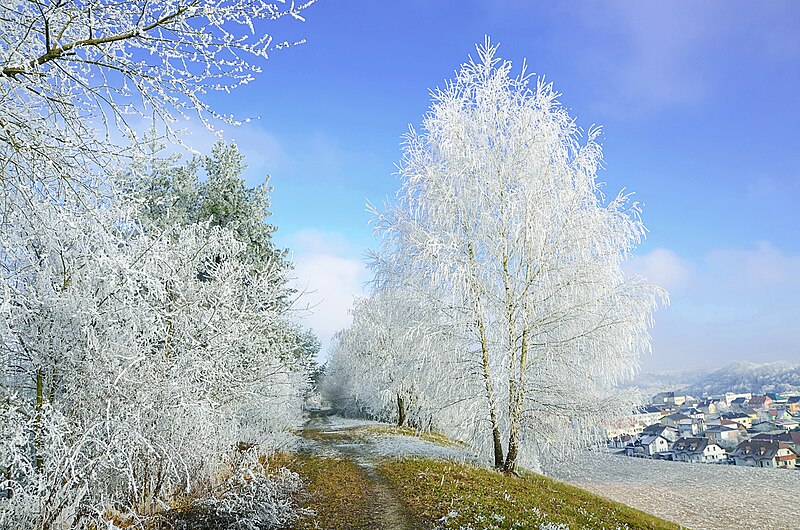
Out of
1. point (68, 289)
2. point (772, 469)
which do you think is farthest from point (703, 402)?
point (68, 289)

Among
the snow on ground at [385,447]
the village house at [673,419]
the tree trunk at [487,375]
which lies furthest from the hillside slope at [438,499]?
the village house at [673,419]

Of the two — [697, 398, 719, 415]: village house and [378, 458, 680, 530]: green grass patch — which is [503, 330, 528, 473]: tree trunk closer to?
[378, 458, 680, 530]: green grass patch

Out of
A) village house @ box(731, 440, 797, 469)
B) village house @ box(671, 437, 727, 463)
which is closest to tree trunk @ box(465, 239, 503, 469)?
village house @ box(731, 440, 797, 469)

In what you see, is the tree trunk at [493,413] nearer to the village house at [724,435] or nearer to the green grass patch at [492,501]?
the green grass patch at [492,501]

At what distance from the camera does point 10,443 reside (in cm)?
526

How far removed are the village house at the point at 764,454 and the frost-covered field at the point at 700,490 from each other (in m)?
3.63

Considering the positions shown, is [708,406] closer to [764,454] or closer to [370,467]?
[764,454]

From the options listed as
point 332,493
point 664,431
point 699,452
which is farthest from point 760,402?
point 332,493

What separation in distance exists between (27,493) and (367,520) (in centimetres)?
502

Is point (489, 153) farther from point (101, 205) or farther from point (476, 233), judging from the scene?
point (101, 205)

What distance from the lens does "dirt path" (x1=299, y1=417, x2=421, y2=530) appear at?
830 centimetres

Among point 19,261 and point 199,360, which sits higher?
point 19,261

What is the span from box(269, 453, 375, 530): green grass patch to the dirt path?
17 cm

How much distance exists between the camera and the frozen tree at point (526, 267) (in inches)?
436
